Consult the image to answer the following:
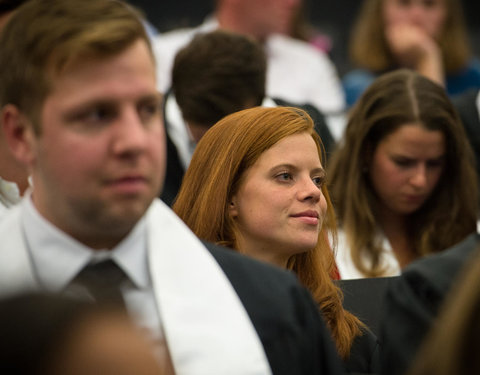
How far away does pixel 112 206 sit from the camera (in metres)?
1.92

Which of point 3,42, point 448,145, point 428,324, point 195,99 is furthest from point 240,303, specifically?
point 448,145

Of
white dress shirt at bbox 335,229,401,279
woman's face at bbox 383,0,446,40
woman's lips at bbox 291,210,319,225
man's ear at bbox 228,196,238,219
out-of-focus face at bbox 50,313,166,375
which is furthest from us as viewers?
woman's face at bbox 383,0,446,40

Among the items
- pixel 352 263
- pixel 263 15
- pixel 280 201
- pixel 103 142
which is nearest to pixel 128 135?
pixel 103 142

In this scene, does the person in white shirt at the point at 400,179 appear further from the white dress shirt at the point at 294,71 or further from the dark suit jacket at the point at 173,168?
the white dress shirt at the point at 294,71

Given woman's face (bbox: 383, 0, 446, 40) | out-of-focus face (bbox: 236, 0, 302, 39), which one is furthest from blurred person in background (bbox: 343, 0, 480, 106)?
out-of-focus face (bbox: 236, 0, 302, 39)

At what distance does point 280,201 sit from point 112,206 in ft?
3.43

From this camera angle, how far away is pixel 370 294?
9.95 ft

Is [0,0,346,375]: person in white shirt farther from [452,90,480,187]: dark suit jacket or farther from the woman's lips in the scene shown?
[452,90,480,187]: dark suit jacket

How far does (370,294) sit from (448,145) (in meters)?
1.25

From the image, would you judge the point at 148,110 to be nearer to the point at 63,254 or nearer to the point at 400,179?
the point at 63,254

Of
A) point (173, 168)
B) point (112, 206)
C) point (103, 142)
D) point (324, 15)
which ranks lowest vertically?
point (324, 15)

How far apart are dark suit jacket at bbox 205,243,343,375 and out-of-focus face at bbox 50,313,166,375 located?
0.80 meters

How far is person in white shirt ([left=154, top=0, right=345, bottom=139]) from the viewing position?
5375 millimetres

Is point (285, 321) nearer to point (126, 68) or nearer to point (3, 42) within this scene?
point (126, 68)
